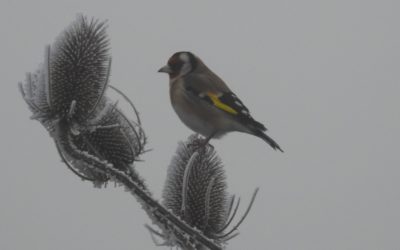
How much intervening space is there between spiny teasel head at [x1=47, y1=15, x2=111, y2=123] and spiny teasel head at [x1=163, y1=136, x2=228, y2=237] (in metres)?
1.05

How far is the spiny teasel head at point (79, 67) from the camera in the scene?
4.50 m

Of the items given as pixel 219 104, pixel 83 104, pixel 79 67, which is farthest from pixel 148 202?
pixel 219 104

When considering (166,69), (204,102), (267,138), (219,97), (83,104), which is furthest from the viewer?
(166,69)

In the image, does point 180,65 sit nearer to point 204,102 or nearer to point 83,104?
point 204,102

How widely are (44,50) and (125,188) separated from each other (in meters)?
1.25

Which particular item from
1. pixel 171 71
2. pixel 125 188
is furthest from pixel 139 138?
pixel 171 71

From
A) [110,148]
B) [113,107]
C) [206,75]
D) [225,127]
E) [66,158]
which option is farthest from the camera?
[206,75]

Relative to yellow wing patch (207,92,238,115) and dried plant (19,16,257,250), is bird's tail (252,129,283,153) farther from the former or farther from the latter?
dried plant (19,16,257,250)

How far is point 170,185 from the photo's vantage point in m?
5.01

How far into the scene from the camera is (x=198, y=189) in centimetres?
516

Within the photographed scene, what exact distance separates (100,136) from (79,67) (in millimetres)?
706

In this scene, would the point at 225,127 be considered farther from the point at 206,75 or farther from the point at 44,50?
the point at 44,50

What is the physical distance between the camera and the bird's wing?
747 cm

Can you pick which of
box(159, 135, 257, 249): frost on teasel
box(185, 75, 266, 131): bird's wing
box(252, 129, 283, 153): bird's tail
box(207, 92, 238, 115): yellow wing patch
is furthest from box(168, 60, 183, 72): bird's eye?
box(159, 135, 257, 249): frost on teasel
